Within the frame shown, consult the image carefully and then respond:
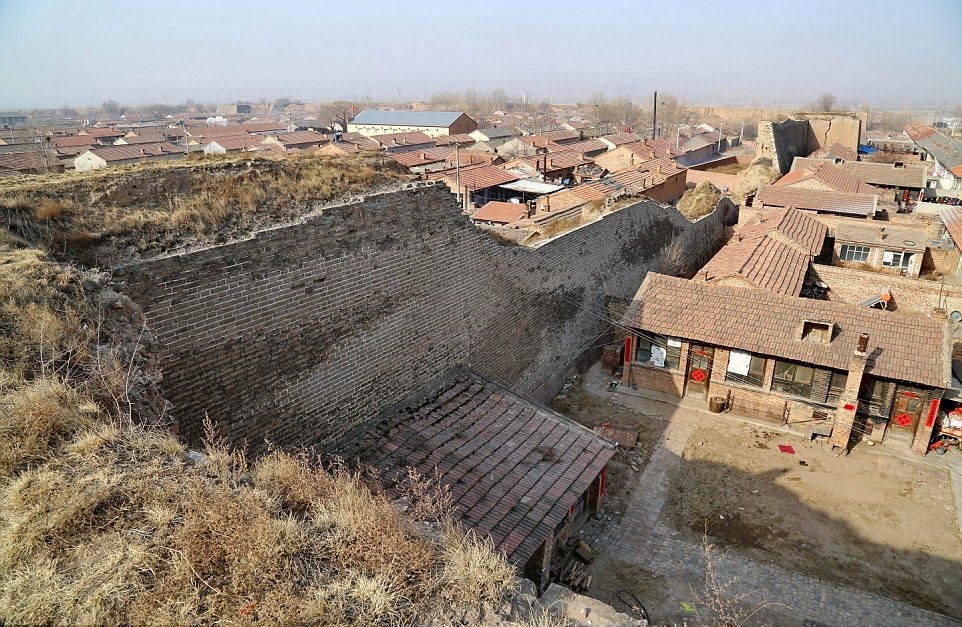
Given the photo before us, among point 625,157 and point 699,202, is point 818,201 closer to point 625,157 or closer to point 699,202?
point 699,202

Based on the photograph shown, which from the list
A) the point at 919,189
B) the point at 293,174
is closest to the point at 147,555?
the point at 293,174

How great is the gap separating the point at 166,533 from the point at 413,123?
253 ft

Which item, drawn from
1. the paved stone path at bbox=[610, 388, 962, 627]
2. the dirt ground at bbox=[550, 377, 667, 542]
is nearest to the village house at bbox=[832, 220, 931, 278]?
Result: the dirt ground at bbox=[550, 377, 667, 542]

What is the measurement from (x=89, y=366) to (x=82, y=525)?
2044 mm

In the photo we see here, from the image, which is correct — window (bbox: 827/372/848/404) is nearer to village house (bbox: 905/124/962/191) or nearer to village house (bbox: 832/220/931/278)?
village house (bbox: 832/220/931/278)

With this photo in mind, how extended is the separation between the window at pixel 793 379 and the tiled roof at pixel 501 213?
50.1 feet

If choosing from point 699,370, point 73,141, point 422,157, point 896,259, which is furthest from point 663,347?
point 73,141

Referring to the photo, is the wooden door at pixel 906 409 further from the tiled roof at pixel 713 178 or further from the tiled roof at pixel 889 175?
the tiled roof at pixel 713 178

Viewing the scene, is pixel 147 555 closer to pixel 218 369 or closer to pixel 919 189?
pixel 218 369

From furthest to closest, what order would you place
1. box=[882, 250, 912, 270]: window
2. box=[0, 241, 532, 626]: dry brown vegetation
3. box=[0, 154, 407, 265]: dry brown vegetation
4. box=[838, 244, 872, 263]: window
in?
box=[838, 244, 872, 263]: window
box=[882, 250, 912, 270]: window
box=[0, 154, 407, 265]: dry brown vegetation
box=[0, 241, 532, 626]: dry brown vegetation

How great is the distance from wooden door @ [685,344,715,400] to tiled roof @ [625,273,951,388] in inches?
20.3

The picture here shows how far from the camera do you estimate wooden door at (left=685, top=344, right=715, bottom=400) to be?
1338 cm

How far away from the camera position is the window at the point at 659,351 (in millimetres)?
13742

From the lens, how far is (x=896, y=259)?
20.0m
